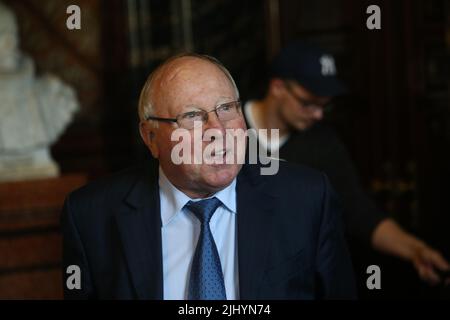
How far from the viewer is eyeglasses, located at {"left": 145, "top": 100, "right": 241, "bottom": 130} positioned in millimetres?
1615

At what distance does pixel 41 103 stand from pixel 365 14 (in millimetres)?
1583

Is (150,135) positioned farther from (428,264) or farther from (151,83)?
(428,264)

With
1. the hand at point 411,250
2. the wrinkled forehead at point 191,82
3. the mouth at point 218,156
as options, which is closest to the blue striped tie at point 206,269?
the mouth at point 218,156

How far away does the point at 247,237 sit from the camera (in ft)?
5.41

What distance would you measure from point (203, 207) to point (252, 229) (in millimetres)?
117

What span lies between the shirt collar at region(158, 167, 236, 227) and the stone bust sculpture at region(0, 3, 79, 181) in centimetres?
150


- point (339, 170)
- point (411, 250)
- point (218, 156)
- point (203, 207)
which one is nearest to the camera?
point (218, 156)

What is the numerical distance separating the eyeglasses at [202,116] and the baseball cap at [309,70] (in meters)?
1.15

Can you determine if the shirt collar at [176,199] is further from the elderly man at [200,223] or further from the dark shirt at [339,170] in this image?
the dark shirt at [339,170]

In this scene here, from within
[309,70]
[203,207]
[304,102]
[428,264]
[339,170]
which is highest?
[309,70]

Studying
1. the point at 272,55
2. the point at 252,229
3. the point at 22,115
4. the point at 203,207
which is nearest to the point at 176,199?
the point at 203,207

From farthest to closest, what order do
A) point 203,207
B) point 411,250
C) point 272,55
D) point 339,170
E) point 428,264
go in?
1. point 272,55
2. point 339,170
3. point 411,250
4. point 428,264
5. point 203,207
